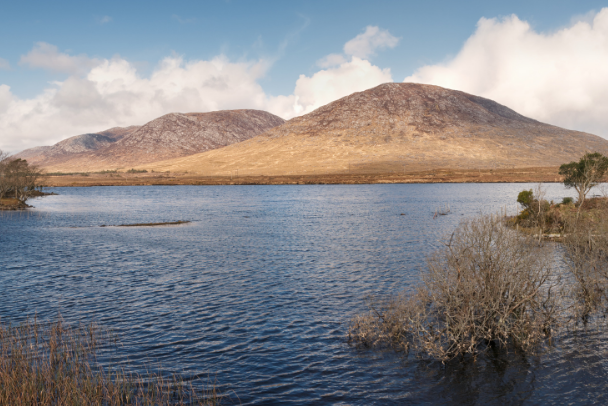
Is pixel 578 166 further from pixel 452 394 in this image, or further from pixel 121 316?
pixel 121 316

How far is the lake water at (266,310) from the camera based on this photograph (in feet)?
44.4

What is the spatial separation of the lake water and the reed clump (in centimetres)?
110

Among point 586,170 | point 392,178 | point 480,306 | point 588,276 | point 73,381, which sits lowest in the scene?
point 73,381

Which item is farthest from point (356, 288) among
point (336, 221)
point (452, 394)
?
point (336, 221)

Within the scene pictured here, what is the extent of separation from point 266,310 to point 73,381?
9905 millimetres

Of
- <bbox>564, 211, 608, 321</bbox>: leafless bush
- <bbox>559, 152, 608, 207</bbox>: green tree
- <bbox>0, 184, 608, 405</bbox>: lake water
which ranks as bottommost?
<bbox>0, 184, 608, 405</bbox>: lake water

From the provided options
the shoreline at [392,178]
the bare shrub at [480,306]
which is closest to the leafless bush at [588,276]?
the bare shrub at [480,306]

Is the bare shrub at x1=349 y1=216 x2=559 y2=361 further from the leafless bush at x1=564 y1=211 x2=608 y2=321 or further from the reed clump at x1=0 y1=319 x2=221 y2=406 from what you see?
the reed clump at x1=0 y1=319 x2=221 y2=406

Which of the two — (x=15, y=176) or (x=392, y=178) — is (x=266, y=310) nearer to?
(x=15, y=176)

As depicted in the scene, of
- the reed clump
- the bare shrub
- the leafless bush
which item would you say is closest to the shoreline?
the leafless bush

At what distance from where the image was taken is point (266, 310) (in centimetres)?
2108

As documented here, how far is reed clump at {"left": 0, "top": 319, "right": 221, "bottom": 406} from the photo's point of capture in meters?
11.5

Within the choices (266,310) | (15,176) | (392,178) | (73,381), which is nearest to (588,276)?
(266,310)

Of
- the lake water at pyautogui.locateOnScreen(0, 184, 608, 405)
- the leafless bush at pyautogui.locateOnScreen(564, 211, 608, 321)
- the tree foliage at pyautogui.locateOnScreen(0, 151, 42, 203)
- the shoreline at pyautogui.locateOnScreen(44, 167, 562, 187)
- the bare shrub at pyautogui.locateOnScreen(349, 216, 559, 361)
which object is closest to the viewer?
the lake water at pyautogui.locateOnScreen(0, 184, 608, 405)
